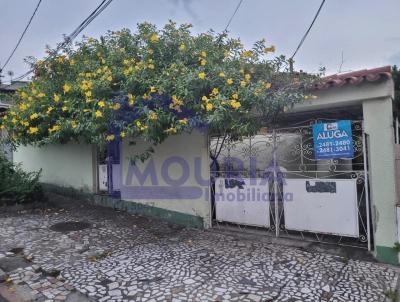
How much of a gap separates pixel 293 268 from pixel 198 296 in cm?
145

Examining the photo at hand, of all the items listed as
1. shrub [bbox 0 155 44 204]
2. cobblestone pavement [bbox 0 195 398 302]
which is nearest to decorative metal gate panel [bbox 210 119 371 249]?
cobblestone pavement [bbox 0 195 398 302]

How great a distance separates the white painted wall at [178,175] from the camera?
19.9ft

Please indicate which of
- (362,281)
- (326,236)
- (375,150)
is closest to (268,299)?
(362,281)

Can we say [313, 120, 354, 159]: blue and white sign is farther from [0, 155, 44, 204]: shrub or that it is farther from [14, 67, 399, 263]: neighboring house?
[0, 155, 44, 204]: shrub

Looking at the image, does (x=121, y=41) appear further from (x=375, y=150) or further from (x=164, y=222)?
(x=375, y=150)

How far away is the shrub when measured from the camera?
8086 mm

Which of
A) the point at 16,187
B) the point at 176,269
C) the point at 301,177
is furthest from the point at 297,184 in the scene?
the point at 16,187

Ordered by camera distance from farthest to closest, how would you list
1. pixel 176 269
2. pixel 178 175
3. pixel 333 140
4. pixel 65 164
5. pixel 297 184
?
pixel 65 164, pixel 178 175, pixel 297 184, pixel 333 140, pixel 176 269

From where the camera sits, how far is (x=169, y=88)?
15.8 ft

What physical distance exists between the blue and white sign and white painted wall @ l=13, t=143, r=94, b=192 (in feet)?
20.1

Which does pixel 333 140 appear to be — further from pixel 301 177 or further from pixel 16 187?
pixel 16 187

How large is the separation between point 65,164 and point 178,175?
4917 mm

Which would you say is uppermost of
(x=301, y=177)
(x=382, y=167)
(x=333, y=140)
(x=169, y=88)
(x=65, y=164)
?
(x=169, y=88)

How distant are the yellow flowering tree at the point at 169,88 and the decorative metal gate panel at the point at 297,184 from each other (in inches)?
22.9
